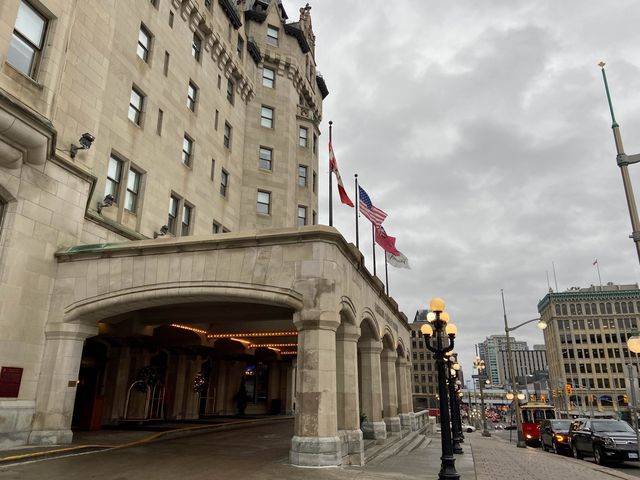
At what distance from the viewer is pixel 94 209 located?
719 inches

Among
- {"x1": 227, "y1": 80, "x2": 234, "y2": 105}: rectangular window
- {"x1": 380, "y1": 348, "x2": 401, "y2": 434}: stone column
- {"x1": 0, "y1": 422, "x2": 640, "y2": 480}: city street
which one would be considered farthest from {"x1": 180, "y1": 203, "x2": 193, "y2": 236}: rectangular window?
{"x1": 380, "y1": 348, "x2": 401, "y2": 434}: stone column

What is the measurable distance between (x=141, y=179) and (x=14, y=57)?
8.58m

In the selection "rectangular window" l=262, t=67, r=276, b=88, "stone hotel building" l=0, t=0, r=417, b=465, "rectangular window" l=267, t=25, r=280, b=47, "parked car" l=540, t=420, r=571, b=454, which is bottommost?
"parked car" l=540, t=420, r=571, b=454

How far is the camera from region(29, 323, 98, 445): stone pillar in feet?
44.0

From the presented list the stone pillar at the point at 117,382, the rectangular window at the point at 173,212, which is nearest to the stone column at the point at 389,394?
the stone pillar at the point at 117,382

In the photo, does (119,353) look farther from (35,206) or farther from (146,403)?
(35,206)

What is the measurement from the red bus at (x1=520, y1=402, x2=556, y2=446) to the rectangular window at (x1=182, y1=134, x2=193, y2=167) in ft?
98.1

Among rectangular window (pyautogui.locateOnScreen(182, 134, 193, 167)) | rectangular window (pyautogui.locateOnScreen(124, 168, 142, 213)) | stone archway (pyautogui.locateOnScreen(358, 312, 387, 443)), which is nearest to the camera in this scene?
stone archway (pyautogui.locateOnScreen(358, 312, 387, 443))

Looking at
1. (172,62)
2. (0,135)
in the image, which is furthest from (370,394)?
(172,62)

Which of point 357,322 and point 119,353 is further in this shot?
point 119,353

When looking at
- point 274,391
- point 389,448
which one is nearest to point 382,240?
point 389,448

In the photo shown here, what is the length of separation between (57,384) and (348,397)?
8.94 metres

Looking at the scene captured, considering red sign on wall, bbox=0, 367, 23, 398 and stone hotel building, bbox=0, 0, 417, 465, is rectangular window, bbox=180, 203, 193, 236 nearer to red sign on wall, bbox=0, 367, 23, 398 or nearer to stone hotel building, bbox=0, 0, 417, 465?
stone hotel building, bbox=0, 0, 417, 465

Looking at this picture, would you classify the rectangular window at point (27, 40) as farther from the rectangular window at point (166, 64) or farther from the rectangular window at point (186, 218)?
the rectangular window at point (186, 218)
